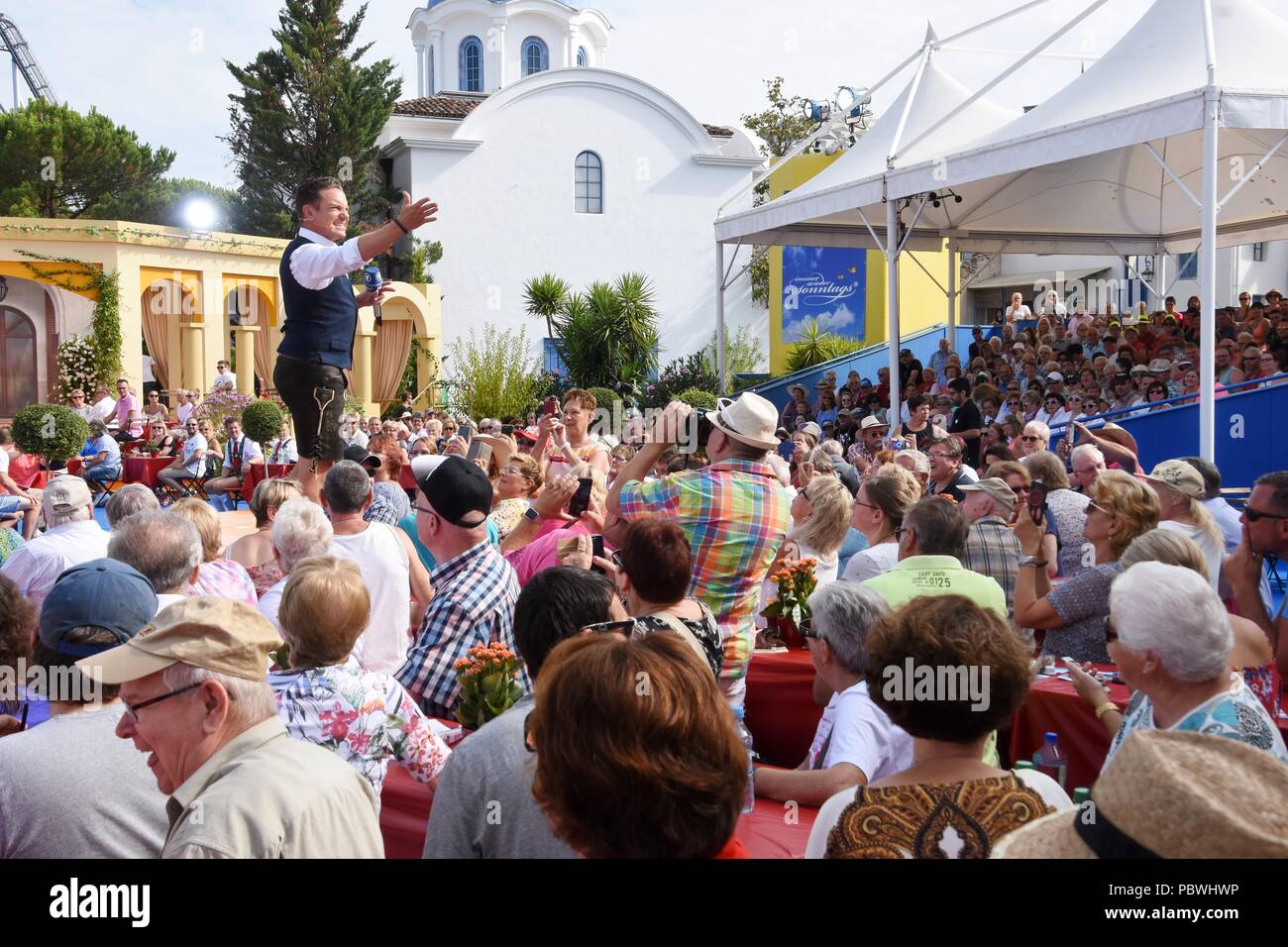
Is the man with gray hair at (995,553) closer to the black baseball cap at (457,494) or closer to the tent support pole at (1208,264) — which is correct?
the black baseball cap at (457,494)

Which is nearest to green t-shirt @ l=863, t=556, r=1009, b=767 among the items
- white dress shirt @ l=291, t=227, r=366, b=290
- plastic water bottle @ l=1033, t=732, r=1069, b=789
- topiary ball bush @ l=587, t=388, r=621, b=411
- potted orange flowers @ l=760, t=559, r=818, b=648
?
plastic water bottle @ l=1033, t=732, r=1069, b=789

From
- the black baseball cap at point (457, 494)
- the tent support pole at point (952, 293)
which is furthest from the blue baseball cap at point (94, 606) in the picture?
the tent support pole at point (952, 293)

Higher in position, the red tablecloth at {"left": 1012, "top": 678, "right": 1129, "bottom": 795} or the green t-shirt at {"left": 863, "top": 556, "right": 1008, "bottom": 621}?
the green t-shirt at {"left": 863, "top": 556, "right": 1008, "bottom": 621}

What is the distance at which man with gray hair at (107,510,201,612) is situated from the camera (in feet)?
13.9

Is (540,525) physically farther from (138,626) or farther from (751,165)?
(751,165)

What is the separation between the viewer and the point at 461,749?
8.02ft

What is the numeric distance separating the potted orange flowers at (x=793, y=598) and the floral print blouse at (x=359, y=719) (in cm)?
233

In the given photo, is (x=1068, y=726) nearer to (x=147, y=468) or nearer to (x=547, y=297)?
(x=147, y=468)

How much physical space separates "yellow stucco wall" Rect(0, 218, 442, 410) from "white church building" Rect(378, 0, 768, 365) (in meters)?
6.99

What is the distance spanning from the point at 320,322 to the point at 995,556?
3.39 m

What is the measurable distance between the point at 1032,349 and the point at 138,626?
17.0m

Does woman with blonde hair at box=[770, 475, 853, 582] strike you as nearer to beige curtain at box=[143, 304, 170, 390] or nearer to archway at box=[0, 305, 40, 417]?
beige curtain at box=[143, 304, 170, 390]

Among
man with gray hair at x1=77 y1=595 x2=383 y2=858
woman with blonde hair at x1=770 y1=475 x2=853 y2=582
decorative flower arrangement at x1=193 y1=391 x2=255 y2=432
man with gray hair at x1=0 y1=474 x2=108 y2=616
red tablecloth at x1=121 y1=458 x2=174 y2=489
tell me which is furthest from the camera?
decorative flower arrangement at x1=193 y1=391 x2=255 y2=432
